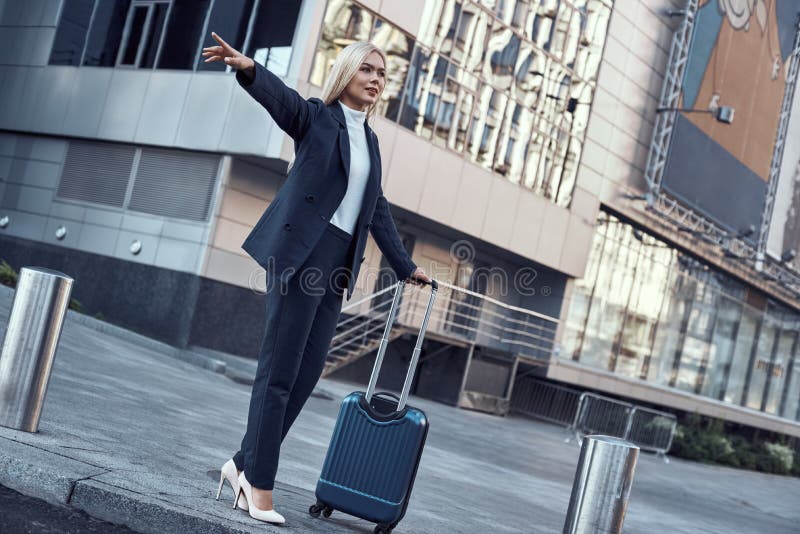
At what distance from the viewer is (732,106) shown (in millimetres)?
30609

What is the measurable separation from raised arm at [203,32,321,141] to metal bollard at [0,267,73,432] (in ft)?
5.35

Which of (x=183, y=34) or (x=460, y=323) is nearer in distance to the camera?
(x=183, y=34)

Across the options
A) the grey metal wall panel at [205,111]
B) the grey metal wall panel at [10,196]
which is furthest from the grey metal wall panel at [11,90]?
the grey metal wall panel at [205,111]

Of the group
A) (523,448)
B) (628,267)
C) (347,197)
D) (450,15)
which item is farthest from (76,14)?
(347,197)

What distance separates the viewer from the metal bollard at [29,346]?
487 centimetres

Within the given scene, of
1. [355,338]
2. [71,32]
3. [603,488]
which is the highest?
[71,32]

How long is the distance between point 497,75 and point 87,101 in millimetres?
9275

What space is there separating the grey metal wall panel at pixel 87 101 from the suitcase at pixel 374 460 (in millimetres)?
17651

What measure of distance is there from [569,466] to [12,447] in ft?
37.4

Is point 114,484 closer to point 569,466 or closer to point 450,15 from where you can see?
point 569,466

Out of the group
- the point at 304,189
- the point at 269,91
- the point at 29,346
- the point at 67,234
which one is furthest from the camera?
the point at 67,234

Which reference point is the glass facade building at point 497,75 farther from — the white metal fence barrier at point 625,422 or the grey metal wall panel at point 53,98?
the grey metal wall panel at point 53,98

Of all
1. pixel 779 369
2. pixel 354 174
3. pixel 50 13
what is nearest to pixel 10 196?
pixel 50 13

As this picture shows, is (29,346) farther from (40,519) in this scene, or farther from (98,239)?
(98,239)
